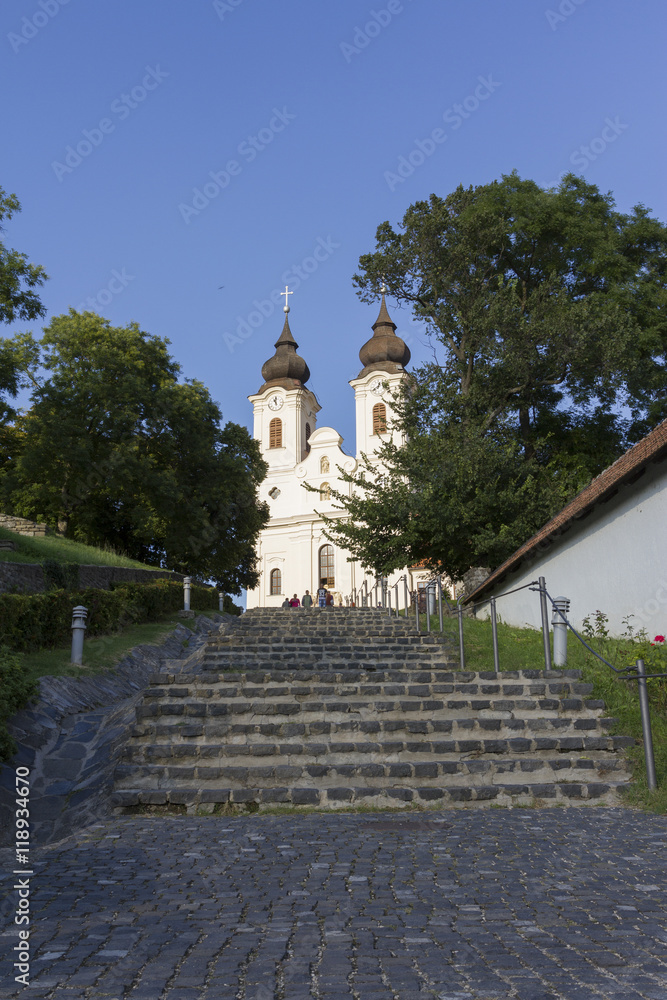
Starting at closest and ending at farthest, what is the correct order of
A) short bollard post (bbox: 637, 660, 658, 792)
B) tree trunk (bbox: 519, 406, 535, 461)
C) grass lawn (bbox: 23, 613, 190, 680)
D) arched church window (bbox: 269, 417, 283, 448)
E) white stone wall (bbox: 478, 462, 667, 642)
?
short bollard post (bbox: 637, 660, 658, 792) < white stone wall (bbox: 478, 462, 667, 642) < grass lawn (bbox: 23, 613, 190, 680) < tree trunk (bbox: 519, 406, 535, 461) < arched church window (bbox: 269, 417, 283, 448)

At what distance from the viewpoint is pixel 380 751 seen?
23.9ft

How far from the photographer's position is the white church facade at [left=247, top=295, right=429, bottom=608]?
52281 mm

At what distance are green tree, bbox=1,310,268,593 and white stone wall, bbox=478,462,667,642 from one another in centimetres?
1585

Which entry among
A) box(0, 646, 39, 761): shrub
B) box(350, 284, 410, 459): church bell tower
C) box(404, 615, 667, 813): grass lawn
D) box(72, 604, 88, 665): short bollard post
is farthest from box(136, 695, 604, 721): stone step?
box(350, 284, 410, 459): church bell tower

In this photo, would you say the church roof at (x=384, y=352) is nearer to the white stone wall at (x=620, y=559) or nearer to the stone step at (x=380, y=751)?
the white stone wall at (x=620, y=559)

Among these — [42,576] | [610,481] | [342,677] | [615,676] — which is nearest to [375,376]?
[42,576]

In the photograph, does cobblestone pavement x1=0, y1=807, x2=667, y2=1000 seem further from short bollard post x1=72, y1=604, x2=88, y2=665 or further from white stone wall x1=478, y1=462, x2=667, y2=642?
short bollard post x1=72, y1=604, x2=88, y2=665

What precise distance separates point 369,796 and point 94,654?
6738 mm

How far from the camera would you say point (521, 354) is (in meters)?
20.4

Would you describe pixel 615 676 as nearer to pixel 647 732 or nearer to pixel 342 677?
pixel 647 732

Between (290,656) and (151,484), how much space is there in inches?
573

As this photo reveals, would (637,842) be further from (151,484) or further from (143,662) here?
(151,484)

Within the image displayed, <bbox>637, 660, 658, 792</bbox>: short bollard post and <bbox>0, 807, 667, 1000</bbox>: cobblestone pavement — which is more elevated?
<bbox>637, 660, 658, 792</bbox>: short bollard post

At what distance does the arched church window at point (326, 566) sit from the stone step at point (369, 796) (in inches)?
1780
